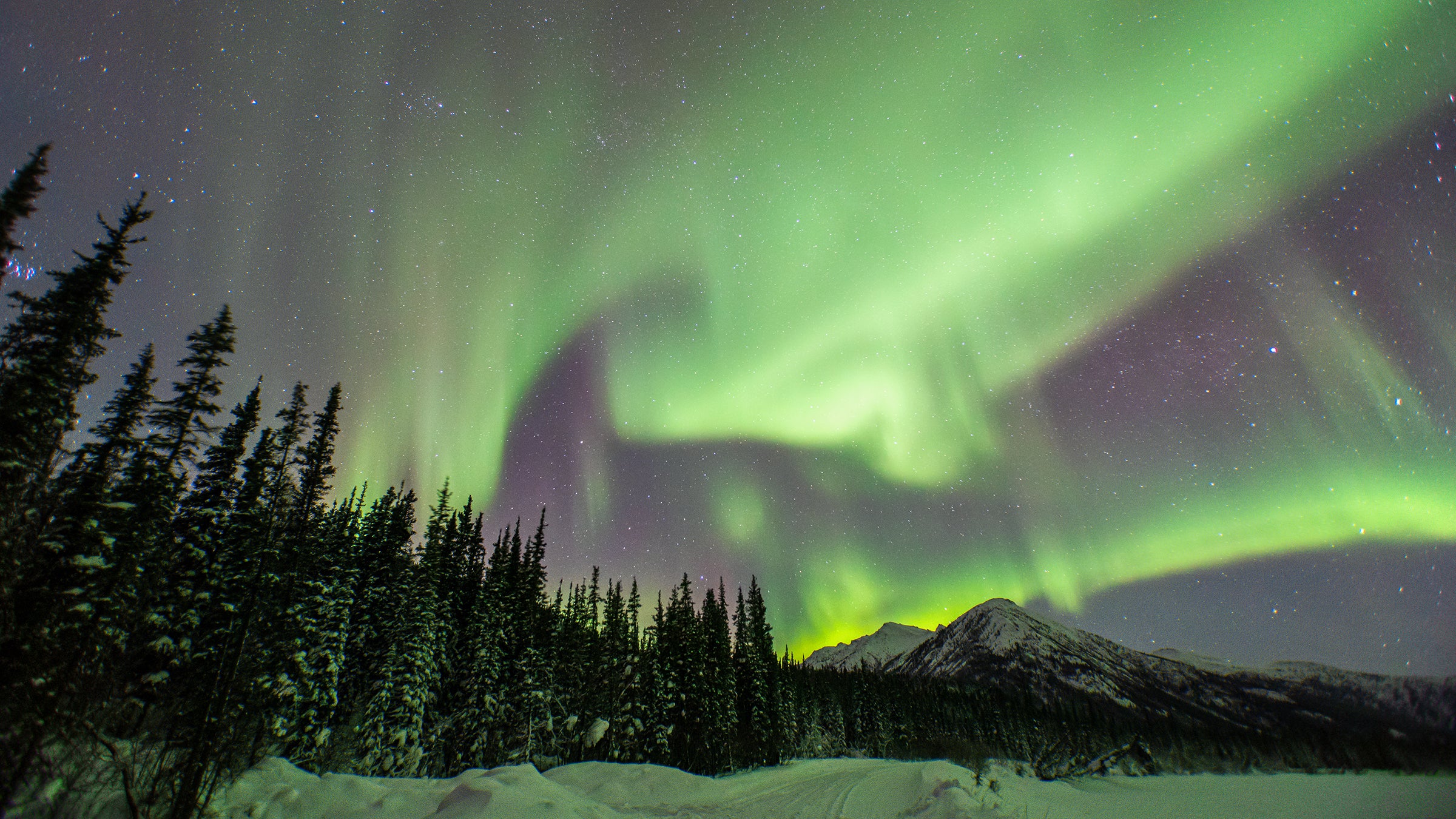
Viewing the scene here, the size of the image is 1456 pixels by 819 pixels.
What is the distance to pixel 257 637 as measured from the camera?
81.1 feet

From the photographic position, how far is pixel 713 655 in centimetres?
5306

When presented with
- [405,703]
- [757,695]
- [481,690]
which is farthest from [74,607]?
[757,695]

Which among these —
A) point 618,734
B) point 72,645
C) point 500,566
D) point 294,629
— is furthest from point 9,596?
point 618,734

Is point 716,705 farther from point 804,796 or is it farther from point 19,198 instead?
point 19,198

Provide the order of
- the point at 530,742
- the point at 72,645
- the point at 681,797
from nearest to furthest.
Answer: the point at 72,645 → the point at 681,797 → the point at 530,742

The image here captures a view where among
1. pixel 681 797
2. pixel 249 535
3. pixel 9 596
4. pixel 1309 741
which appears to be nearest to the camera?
pixel 9 596

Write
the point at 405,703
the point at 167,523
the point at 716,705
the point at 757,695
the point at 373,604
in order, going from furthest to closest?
the point at 757,695 < the point at 716,705 < the point at 373,604 < the point at 405,703 < the point at 167,523

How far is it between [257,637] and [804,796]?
26972 millimetres

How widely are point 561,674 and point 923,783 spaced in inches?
1531

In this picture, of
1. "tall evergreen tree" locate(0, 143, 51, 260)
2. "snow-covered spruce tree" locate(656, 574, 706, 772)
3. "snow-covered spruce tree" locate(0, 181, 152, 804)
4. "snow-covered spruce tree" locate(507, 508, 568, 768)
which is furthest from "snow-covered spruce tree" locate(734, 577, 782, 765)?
"tall evergreen tree" locate(0, 143, 51, 260)

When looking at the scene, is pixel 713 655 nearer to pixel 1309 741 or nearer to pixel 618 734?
pixel 618 734

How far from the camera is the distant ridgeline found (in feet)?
47.7

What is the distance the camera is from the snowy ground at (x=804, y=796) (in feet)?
55.4

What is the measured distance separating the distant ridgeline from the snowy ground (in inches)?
74.8
